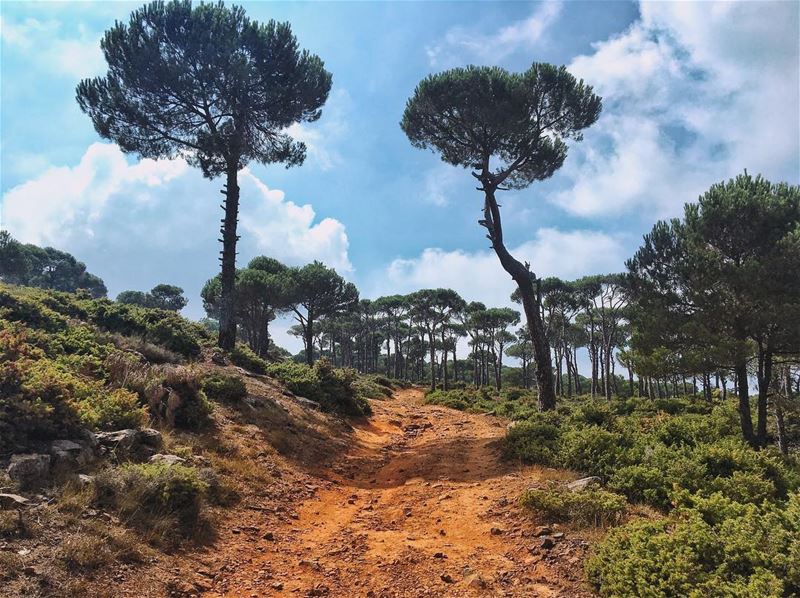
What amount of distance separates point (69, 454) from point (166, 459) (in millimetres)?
1233

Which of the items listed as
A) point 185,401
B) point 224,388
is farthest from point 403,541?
point 224,388

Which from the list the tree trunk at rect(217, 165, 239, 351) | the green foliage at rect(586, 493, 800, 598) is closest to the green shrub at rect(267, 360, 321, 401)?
the tree trunk at rect(217, 165, 239, 351)

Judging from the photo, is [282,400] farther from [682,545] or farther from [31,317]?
[682,545]

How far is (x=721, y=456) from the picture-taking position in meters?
7.48

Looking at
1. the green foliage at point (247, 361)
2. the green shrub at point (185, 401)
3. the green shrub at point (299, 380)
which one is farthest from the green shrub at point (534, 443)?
the green foliage at point (247, 361)

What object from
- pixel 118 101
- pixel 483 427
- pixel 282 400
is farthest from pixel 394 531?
pixel 118 101

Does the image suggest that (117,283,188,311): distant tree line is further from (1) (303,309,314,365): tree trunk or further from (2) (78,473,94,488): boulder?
(2) (78,473,94,488): boulder

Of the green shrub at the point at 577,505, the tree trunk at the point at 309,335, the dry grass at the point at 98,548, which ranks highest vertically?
the tree trunk at the point at 309,335

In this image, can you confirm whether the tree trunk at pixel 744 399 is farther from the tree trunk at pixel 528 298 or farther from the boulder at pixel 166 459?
the boulder at pixel 166 459

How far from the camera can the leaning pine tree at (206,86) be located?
1745 cm

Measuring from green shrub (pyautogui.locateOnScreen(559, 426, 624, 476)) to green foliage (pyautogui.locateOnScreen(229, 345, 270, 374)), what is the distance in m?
12.0

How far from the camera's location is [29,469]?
200 inches

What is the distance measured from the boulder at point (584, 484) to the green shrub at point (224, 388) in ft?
26.8

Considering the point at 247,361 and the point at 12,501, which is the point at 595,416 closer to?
Result: the point at 12,501
